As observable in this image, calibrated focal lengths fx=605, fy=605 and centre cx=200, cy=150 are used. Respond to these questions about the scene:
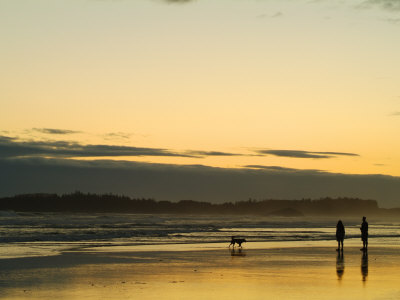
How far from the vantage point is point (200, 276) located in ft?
67.9

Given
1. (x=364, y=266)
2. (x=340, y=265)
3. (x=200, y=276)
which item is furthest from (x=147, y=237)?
(x=200, y=276)

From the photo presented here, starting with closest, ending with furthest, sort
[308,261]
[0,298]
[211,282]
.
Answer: [0,298] → [211,282] → [308,261]

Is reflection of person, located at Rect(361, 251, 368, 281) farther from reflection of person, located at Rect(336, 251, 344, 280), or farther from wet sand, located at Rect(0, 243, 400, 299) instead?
reflection of person, located at Rect(336, 251, 344, 280)

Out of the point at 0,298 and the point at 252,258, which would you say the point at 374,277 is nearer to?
the point at 252,258

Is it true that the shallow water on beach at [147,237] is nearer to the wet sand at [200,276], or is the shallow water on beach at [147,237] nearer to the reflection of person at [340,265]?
the wet sand at [200,276]

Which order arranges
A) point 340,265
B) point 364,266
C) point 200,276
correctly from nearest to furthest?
1. point 200,276
2. point 364,266
3. point 340,265

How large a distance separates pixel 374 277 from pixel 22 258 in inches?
613

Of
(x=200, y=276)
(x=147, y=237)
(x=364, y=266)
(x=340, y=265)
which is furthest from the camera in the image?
(x=147, y=237)

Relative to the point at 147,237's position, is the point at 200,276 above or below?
above

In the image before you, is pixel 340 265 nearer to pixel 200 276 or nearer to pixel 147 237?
pixel 200 276

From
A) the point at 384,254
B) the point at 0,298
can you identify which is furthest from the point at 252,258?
the point at 0,298

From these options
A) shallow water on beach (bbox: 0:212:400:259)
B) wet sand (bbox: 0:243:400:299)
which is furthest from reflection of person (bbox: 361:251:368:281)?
shallow water on beach (bbox: 0:212:400:259)

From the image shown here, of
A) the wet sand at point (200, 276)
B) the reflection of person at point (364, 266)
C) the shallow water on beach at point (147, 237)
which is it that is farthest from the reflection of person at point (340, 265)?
the shallow water on beach at point (147, 237)

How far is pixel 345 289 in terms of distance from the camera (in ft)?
57.1
